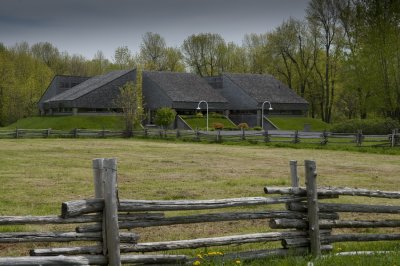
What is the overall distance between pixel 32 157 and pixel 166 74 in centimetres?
4907

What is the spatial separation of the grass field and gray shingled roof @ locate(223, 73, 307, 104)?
4279cm

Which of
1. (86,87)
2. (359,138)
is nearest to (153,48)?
(86,87)

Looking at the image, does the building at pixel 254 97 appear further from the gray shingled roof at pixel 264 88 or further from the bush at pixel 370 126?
the bush at pixel 370 126

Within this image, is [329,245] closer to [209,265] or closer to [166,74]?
[209,265]

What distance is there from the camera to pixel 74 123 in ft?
219

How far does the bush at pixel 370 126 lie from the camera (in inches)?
1852

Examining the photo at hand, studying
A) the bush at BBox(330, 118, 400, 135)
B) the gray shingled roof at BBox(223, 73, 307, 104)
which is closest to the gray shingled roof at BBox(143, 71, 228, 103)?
the gray shingled roof at BBox(223, 73, 307, 104)

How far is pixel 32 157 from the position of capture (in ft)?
95.3

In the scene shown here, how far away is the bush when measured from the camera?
154 feet

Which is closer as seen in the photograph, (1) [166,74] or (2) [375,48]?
(2) [375,48]

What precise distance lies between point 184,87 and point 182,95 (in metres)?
2.98

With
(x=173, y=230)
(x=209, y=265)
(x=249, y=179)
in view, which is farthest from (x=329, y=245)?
(x=249, y=179)

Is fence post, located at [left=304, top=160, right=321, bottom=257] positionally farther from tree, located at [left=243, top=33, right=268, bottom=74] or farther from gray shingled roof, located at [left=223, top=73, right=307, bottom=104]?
tree, located at [left=243, top=33, right=268, bottom=74]

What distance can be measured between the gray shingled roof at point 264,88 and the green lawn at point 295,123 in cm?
273
